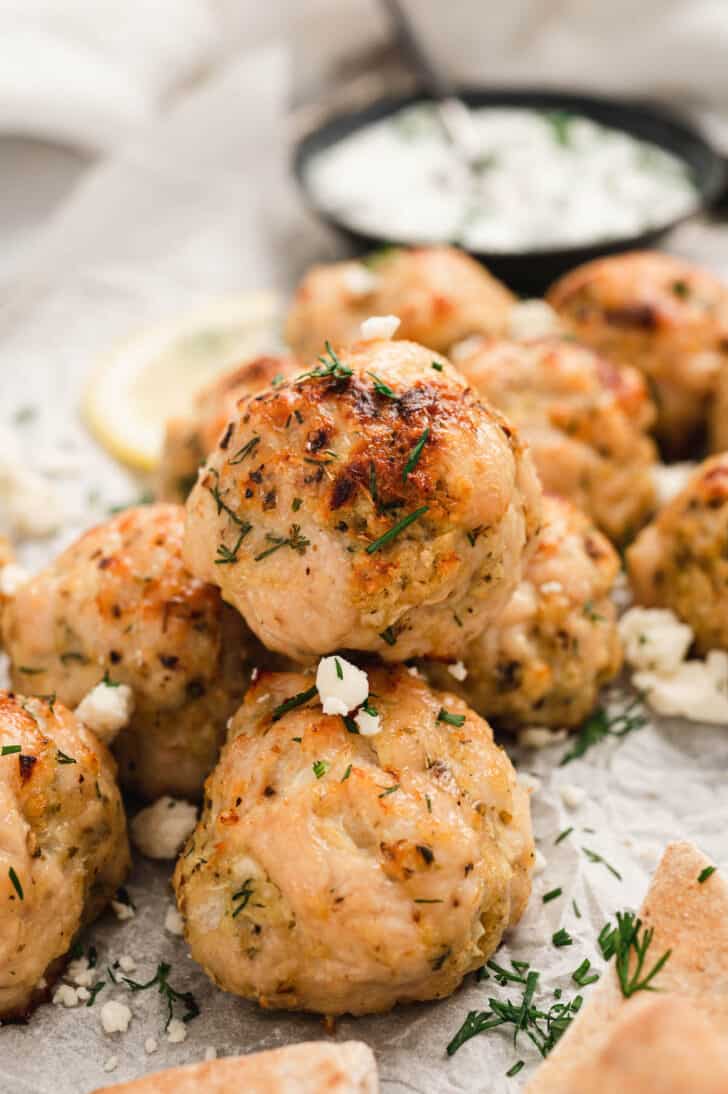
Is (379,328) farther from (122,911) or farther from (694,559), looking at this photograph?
(122,911)

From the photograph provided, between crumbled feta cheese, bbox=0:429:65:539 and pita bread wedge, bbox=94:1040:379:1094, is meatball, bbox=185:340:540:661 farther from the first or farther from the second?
crumbled feta cheese, bbox=0:429:65:539

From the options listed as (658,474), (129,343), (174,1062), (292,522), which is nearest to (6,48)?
(129,343)

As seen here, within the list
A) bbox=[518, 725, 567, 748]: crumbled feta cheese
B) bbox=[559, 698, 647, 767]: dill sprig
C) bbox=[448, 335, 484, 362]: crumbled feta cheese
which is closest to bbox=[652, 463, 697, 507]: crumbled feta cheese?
bbox=[448, 335, 484, 362]: crumbled feta cheese

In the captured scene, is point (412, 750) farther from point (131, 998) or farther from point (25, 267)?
point (25, 267)

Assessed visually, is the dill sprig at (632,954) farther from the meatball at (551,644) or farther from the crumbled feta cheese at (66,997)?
the crumbled feta cheese at (66,997)

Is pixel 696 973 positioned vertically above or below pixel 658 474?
above

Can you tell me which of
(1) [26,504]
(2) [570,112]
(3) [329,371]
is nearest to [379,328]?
(3) [329,371]
